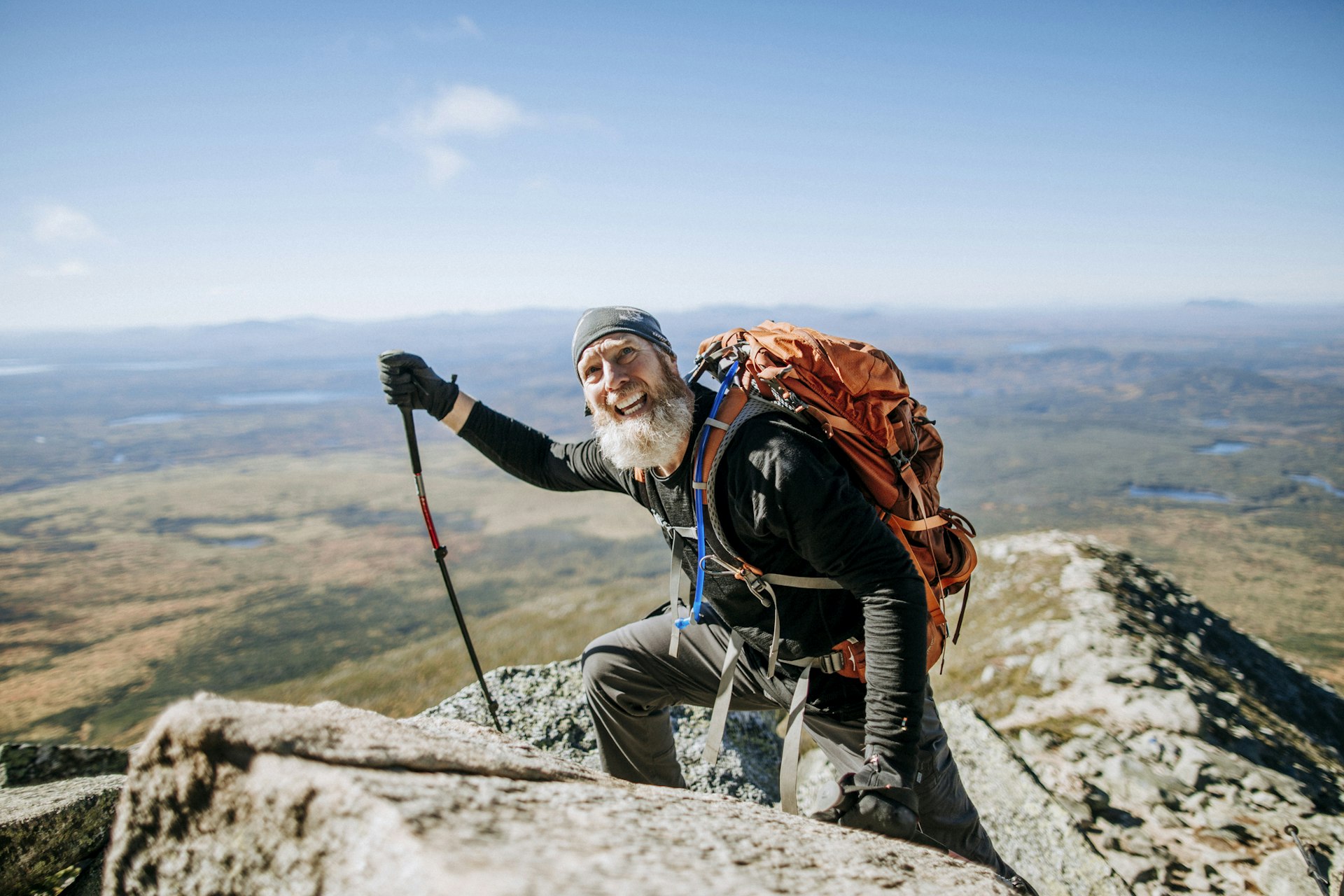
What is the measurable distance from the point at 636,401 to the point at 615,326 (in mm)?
626

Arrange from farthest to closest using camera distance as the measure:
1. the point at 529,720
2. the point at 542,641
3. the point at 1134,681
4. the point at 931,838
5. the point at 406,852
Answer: the point at 542,641 → the point at 1134,681 → the point at 529,720 → the point at 931,838 → the point at 406,852

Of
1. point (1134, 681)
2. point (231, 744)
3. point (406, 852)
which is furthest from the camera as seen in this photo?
point (1134, 681)

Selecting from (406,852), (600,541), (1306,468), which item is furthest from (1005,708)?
(1306,468)

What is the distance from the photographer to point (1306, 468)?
188 metres

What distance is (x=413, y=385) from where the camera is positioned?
5.74m

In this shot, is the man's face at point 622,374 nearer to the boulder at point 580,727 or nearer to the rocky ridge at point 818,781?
the rocky ridge at point 818,781

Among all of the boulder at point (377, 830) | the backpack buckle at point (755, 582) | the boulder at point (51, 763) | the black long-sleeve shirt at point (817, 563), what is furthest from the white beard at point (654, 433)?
the boulder at point (51, 763)

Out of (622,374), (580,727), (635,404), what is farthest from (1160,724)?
(622,374)

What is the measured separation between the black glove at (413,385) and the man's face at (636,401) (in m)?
1.57

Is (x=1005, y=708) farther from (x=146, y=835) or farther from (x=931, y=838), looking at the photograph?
(x=146, y=835)

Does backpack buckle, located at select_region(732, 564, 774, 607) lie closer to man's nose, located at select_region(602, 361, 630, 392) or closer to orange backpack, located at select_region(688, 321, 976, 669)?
orange backpack, located at select_region(688, 321, 976, 669)

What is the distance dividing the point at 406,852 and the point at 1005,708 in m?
12.0

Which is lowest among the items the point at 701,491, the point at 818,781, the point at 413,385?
the point at 818,781

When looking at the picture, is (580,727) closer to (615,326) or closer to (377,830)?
(615,326)
